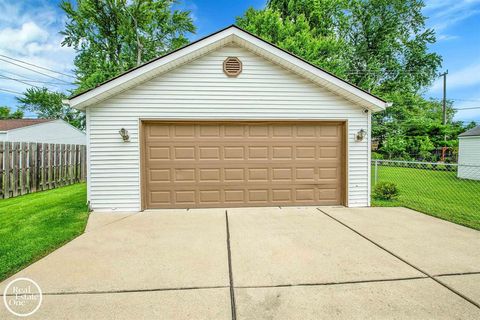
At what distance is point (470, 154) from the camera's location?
1266 centimetres

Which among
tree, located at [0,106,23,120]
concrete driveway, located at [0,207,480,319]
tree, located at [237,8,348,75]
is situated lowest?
concrete driveway, located at [0,207,480,319]

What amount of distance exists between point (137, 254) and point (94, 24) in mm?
20357

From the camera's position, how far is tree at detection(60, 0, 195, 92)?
17.2 meters

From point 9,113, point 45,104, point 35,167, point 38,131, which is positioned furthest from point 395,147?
point 9,113

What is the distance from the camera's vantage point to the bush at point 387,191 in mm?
7215

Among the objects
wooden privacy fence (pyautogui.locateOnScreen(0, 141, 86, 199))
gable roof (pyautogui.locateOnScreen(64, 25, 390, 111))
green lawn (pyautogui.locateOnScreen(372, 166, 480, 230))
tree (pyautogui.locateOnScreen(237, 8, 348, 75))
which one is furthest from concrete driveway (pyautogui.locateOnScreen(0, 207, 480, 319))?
tree (pyautogui.locateOnScreen(237, 8, 348, 75))

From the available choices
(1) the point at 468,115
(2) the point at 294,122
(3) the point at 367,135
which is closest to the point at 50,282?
(2) the point at 294,122

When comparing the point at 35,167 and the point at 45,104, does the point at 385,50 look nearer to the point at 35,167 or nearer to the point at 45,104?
the point at 35,167

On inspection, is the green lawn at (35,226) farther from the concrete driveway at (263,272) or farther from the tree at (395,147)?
the tree at (395,147)

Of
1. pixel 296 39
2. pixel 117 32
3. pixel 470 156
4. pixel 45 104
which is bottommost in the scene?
pixel 470 156

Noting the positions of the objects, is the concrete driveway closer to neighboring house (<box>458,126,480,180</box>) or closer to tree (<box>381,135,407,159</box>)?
neighboring house (<box>458,126,480,180</box>)

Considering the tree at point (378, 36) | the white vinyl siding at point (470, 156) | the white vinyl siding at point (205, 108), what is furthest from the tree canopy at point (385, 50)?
the white vinyl siding at point (205, 108)

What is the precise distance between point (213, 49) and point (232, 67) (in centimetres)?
65

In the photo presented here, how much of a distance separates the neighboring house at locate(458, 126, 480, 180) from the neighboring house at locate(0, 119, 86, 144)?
28771mm
